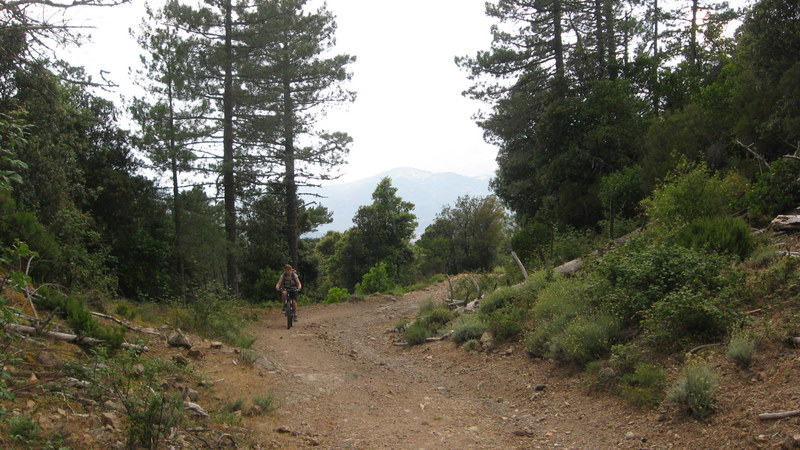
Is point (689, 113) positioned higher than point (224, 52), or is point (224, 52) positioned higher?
point (224, 52)

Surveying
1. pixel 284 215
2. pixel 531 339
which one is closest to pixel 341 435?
pixel 531 339

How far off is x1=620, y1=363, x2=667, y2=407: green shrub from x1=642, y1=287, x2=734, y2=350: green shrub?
0.53 meters

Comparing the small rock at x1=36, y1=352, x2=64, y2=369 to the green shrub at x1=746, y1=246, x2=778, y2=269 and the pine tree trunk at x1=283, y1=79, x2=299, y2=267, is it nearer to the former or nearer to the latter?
the green shrub at x1=746, y1=246, x2=778, y2=269

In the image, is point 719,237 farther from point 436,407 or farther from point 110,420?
point 110,420

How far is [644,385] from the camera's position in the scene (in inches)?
230

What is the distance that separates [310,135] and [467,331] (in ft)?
48.6

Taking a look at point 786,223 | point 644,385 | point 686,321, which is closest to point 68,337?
point 644,385

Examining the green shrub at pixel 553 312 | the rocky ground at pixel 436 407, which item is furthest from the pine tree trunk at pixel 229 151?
the green shrub at pixel 553 312

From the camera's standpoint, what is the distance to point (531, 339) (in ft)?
27.0

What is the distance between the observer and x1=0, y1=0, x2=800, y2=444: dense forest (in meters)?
7.09

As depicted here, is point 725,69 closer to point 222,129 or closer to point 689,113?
point 689,113

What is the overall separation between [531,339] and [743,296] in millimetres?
2957

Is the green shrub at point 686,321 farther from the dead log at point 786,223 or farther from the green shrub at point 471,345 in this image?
the dead log at point 786,223

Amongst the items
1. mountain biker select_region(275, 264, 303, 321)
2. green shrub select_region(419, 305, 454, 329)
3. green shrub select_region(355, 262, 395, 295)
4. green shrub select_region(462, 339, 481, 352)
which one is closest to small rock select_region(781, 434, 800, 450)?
green shrub select_region(462, 339, 481, 352)
